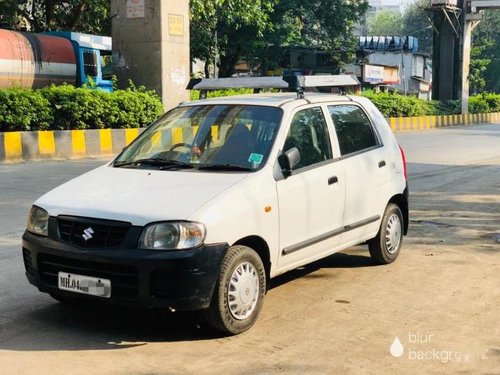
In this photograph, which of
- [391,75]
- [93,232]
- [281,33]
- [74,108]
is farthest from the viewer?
[391,75]

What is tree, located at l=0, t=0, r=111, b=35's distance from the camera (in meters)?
23.1

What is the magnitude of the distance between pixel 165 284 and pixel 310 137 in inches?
71.6

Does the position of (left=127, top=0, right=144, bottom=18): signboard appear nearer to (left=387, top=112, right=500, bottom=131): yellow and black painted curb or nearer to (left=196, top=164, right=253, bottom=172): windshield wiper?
(left=196, top=164, right=253, bottom=172): windshield wiper

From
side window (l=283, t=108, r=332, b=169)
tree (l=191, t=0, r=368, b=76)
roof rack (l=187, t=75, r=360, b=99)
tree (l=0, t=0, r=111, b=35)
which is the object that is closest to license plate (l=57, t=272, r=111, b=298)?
side window (l=283, t=108, r=332, b=169)

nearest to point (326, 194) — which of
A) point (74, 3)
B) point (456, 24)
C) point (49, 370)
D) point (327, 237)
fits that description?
point (327, 237)

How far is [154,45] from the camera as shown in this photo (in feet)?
52.1

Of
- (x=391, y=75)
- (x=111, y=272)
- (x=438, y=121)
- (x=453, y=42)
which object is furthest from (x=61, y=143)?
(x=391, y=75)

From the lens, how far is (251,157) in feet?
15.4

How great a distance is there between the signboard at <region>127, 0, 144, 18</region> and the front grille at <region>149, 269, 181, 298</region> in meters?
13.0

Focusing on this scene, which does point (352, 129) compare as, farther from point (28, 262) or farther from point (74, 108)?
point (74, 108)

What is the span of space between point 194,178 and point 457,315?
2.04 metres

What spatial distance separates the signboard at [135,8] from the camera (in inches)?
623

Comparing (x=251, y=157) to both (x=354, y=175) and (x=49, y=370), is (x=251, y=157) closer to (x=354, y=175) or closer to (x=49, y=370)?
(x=354, y=175)

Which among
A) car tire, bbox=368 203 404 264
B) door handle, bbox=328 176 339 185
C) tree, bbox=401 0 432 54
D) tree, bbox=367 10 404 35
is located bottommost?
car tire, bbox=368 203 404 264
